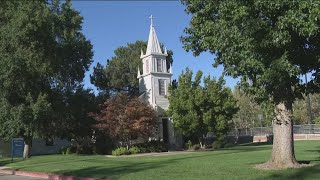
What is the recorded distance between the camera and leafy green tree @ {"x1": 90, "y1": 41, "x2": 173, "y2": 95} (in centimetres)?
6084

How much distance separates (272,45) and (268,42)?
36 centimetres

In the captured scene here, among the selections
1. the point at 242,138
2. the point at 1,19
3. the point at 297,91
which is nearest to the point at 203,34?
the point at 297,91

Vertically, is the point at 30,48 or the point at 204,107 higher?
the point at 30,48

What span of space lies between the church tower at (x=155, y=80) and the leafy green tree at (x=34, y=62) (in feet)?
23.2

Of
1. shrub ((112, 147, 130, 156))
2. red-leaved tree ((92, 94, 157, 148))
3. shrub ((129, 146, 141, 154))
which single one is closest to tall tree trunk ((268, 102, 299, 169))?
red-leaved tree ((92, 94, 157, 148))

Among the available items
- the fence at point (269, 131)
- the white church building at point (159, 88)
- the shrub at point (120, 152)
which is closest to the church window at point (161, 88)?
the white church building at point (159, 88)

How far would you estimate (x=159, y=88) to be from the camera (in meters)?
42.4

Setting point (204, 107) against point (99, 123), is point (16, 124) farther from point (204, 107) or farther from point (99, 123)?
point (204, 107)

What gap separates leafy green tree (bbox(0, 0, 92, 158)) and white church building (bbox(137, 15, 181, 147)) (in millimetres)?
7140

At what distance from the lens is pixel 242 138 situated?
51.3 m

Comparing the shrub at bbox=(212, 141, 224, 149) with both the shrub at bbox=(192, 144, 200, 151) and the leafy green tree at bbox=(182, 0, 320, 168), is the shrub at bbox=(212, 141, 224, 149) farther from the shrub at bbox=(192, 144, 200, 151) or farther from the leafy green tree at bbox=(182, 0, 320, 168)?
the leafy green tree at bbox=(182, 0, 320, 168)

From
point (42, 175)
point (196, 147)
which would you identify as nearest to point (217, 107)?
point (196, 147)

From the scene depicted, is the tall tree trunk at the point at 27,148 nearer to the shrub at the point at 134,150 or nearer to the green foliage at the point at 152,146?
the shrub at the point at 134,150

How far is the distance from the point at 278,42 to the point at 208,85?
27149 millimetres
